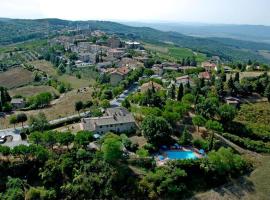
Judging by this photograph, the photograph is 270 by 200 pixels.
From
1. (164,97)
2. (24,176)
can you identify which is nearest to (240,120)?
(164,97)

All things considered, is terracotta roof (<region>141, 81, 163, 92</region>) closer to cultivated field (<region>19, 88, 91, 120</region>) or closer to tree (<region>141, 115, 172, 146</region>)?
cultivated field (<region>19, 88, 91, 120</region>)

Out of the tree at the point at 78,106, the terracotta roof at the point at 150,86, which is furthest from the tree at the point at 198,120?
the tree at the point at 78,106

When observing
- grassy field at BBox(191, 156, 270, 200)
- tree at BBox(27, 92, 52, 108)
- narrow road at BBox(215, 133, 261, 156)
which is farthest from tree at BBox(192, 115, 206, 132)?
tree at BBox(27, 92, 52, 108)

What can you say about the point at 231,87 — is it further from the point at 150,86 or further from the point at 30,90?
the point at 30,90

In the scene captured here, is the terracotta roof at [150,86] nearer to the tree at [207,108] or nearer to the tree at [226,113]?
the tree at [207,108]

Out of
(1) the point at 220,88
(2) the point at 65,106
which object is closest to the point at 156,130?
(1) the point at 220,88

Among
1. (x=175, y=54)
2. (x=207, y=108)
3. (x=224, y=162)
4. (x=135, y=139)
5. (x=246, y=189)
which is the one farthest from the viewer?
(x=175, y=54)

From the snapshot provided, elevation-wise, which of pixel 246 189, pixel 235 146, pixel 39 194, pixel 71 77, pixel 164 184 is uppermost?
pixel 71 77
